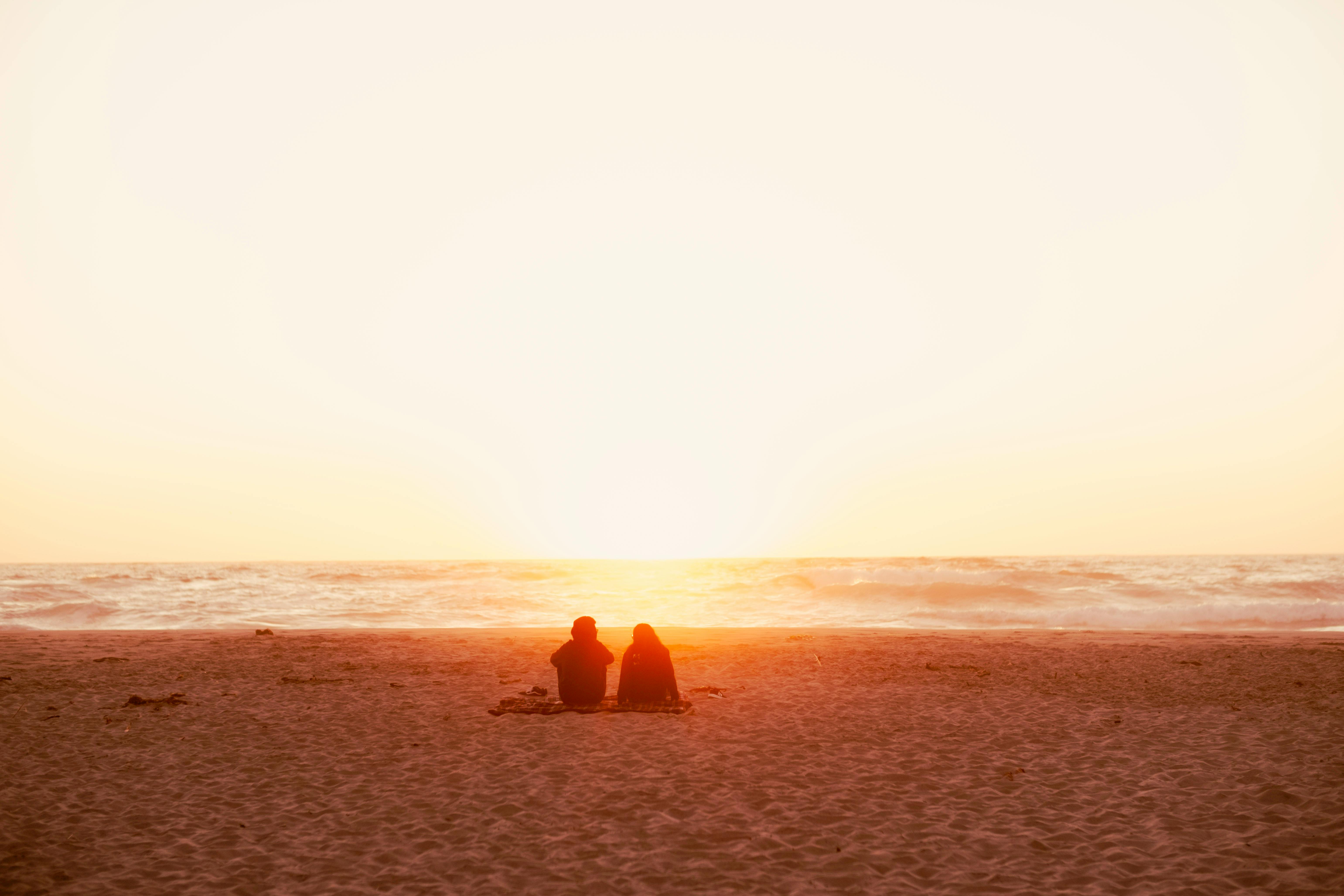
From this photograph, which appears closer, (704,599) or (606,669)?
(606,669)

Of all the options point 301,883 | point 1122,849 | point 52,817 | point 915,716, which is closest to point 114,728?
point 52,817

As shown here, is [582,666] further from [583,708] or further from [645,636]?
[645,636]

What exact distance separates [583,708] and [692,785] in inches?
167

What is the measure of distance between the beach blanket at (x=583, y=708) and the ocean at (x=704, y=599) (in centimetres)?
1851

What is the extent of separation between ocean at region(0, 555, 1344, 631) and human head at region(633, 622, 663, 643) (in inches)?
741

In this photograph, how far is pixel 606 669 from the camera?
1399 centimetres

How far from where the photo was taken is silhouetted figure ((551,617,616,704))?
13.8m

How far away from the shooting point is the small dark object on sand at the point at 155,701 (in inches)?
559

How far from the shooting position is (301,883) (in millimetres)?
6977

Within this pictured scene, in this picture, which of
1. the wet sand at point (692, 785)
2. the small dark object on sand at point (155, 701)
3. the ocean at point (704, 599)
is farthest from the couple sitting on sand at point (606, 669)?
the ocean at point (704, 599)

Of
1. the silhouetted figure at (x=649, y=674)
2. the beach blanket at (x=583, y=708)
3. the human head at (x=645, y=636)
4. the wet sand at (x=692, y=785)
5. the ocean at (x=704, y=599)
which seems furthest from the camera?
the ocean at (x=704, y=599)

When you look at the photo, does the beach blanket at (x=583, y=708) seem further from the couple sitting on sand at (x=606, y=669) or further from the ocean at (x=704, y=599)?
the ocean at (x=704, y=599)

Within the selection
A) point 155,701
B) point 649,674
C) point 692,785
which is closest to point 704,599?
point 649,674

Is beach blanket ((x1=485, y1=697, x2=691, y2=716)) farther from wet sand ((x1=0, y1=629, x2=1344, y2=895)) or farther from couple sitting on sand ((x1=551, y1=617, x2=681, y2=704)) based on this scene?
wet sand ((x1=0, y1=629, x2=1344, y2=895))
